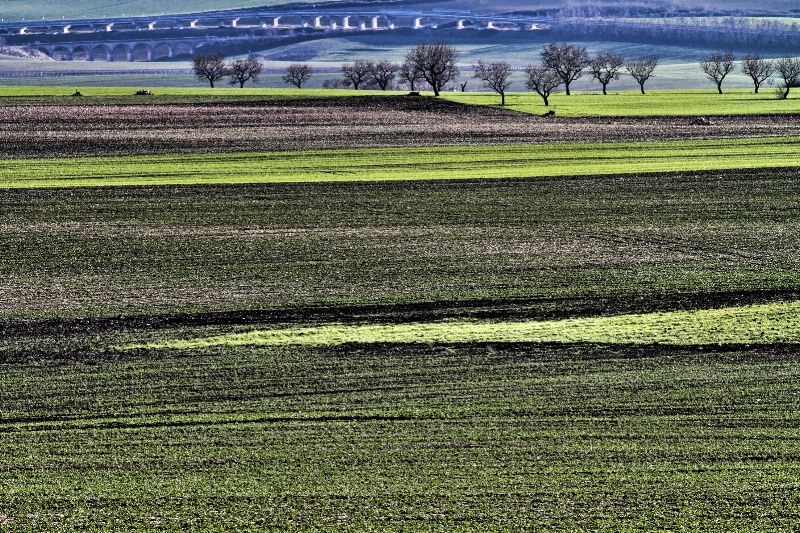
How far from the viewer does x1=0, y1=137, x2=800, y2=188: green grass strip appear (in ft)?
147

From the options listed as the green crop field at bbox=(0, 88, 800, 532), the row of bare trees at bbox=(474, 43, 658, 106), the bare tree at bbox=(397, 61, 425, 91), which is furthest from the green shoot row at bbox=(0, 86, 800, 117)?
the green crop field at bbox=(0, 88, 800, 532)

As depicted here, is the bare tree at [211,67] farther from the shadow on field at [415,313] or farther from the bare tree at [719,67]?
the shadow on field at [415,313]

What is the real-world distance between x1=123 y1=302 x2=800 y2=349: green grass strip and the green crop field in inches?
3.2

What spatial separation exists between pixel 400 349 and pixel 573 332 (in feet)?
12.4

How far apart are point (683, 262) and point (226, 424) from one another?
15923 mm

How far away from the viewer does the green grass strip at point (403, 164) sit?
44.8 meters

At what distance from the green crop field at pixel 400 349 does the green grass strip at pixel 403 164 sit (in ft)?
2.42

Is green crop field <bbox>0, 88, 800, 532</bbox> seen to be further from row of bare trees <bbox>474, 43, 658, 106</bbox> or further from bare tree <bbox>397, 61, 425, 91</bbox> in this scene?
bare tree <bbox>397, 61, 425, 91</bbox>

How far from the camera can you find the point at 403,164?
49281 millimetres

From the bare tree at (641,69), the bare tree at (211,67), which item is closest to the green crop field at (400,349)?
→ the bare tree at (641,69)

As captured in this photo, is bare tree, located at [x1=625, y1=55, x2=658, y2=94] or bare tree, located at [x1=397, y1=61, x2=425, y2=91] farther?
bare tree, located at [x1=625, y1=55, x2=658, y2=94]

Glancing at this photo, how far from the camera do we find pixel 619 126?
67.6 m

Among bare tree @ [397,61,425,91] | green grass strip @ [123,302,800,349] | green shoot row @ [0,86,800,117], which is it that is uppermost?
bare tree @ [397,61,425,91]

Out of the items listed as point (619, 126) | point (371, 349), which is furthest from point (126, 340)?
point (619, 126)
